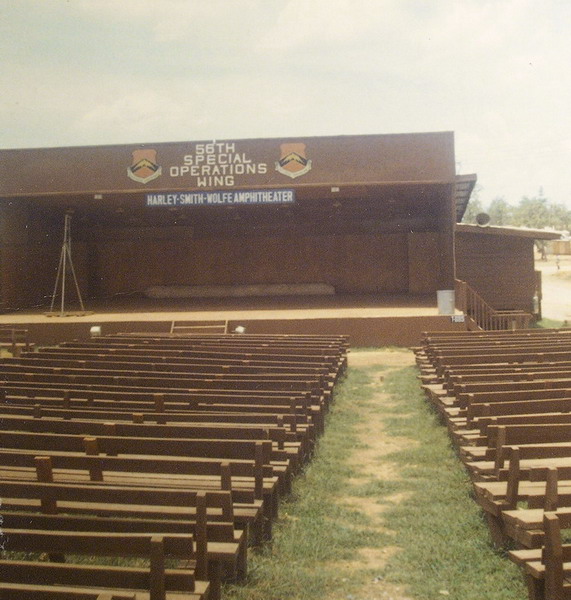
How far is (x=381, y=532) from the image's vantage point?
538cm

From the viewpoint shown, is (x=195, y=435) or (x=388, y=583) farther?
(x=195, y=435)

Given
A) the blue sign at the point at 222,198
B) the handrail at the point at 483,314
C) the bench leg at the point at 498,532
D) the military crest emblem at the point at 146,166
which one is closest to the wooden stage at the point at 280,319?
the handrail at the point at 483,314

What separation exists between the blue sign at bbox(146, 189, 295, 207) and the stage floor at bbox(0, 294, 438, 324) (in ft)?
9.87

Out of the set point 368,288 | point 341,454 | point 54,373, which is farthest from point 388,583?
point 368,288

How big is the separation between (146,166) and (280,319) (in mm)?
5672

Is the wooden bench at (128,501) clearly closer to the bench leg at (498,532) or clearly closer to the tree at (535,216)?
the bench leg at (498,532)

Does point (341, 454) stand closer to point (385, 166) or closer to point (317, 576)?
point (317, 576)

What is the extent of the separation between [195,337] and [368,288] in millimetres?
11566

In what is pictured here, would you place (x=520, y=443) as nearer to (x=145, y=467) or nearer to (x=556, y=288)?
(x=145, y=467)

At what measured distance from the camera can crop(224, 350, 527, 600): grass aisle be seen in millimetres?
4348

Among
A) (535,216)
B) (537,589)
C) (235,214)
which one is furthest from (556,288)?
(535,216)

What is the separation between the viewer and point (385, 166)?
730 inches

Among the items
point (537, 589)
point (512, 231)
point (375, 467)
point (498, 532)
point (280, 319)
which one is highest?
point (512, 231)

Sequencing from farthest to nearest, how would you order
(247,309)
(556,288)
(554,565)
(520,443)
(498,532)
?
(556,288), (247,309), (520,443), (498,532), (554,565)
